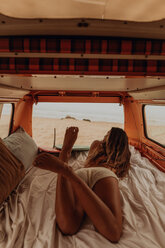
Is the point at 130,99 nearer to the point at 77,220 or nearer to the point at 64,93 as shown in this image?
the point at 64,93

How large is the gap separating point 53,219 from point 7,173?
0.62m

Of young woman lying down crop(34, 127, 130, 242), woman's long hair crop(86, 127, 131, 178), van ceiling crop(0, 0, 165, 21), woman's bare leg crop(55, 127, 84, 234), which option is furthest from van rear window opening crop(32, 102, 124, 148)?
van ceiling crop(0, 0, 165, 21)

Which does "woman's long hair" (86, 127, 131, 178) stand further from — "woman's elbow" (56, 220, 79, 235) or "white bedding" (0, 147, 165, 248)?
"woman's elbow" (56, 220, 79, 235)

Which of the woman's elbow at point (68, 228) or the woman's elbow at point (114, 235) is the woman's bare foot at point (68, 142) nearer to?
the woman's elbow at point (68, 228)

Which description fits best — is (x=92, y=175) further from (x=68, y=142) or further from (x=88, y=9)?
(x=88, y=9)

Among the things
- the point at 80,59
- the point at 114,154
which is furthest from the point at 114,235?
the point at 80,59

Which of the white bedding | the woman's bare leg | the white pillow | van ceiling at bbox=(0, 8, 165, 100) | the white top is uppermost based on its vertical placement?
van ceiling at bbox=(0, 8, 165, 100)

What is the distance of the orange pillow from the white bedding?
0.33ft

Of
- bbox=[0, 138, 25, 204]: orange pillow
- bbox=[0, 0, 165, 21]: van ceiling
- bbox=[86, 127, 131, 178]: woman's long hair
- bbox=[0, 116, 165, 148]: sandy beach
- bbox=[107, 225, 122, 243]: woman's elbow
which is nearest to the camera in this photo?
bbox=[0, 0, 165, 21]: van ceiling

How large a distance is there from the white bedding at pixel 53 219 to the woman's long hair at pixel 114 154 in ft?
0.65

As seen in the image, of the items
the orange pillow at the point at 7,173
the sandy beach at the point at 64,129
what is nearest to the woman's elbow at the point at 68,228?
the orange pillow at the point at 7,173

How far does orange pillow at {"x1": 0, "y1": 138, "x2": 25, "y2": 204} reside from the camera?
126cm

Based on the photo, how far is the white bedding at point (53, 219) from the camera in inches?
35.4

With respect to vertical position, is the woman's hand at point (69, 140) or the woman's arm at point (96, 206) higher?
the woman's hand at point (69, 140)
